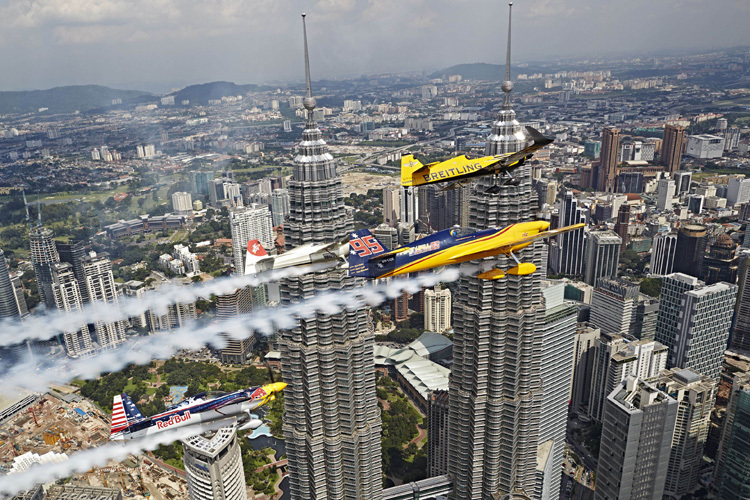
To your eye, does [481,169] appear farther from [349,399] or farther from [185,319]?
[185,319]

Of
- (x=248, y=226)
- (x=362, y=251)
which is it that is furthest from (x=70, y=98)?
(x=362, y=251)

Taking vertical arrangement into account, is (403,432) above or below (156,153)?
below

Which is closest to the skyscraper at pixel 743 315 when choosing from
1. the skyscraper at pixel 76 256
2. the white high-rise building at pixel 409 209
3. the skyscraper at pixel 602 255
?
the skyscraper at pixel 602 255

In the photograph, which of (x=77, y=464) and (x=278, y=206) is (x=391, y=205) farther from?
(x=77, y=464)

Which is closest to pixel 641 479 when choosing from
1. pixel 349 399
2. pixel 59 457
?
pixel 349 399

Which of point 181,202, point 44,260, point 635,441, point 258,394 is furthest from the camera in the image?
point 181,202

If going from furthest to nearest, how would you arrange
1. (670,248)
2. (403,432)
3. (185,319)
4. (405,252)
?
(670,248)
(185,319)
(403,432)
(405,252)
